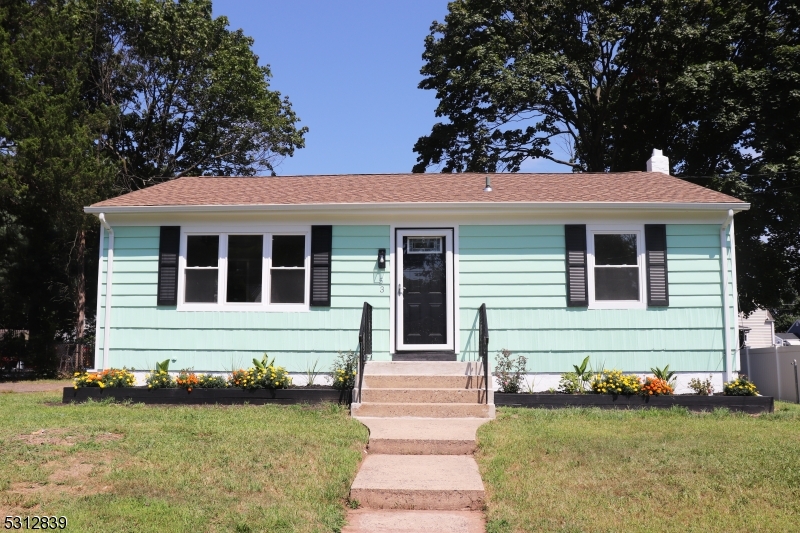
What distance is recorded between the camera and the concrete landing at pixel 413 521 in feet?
16.2

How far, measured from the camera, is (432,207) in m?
10.4

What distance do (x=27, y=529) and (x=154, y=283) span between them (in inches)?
252

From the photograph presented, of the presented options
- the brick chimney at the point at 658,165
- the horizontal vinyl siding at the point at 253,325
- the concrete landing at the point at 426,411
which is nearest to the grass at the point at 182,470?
the concrete landing at the point at 426,411

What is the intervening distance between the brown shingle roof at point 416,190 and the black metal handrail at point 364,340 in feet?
5.64

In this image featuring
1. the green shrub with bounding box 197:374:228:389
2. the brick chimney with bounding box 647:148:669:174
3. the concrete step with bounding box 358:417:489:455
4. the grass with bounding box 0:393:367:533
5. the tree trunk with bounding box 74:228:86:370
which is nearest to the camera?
the grass with bounding box 0:393:367:533

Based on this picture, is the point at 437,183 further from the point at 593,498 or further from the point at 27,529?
the point at 27,529

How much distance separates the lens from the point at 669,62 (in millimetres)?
22219

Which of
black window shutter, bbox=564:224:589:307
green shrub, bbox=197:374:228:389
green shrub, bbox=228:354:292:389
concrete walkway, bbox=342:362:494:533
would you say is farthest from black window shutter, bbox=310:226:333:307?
black window shutter, bbox=564:224:589:307

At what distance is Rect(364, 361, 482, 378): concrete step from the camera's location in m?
9.60

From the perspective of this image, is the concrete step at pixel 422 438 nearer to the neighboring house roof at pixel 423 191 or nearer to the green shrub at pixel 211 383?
the green shrub at pixel 211 383

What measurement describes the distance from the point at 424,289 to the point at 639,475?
17.3 feet

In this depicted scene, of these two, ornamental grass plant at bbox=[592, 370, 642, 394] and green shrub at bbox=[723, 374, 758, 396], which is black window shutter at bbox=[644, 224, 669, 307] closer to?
ornamental grass plant at bbox=[592, 370, 642, 394]

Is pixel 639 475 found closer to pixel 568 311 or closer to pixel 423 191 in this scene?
pixel 568 311

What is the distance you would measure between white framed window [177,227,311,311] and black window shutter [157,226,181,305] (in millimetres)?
76
